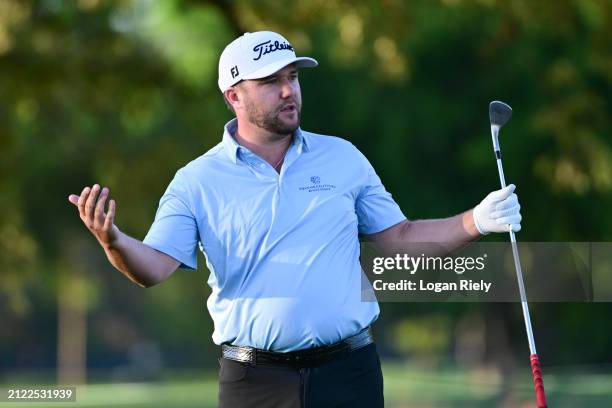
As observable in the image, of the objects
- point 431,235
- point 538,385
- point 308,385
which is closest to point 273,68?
point 431,235

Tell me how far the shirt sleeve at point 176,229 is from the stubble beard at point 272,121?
1.35 ft

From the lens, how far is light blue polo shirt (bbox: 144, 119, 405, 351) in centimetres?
535

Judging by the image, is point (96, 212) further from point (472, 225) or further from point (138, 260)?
point (472, 225)

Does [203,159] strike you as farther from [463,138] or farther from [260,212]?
[463,138]

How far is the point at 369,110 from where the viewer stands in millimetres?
21516

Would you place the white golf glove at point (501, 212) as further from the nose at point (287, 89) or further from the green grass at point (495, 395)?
the green grass at point (495, 395)

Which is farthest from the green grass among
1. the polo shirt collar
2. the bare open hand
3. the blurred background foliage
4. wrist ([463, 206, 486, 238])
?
the bare open hand

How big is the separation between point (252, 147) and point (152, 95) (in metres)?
12.1

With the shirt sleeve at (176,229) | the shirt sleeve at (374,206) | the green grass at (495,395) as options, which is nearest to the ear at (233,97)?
the shirt sleeve at (176,229)

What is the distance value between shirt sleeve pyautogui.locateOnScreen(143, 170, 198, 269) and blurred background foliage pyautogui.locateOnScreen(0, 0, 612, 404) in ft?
30.9

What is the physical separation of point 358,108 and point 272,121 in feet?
52.5

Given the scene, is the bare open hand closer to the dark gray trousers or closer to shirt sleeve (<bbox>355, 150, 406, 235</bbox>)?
the dark gray trousers

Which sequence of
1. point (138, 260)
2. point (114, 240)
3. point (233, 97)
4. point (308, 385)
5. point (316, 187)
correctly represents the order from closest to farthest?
point (114, 240), point (138, 260), point (308, 385), point (316, 187), point (233, 97)

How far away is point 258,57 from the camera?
562 centimetres
